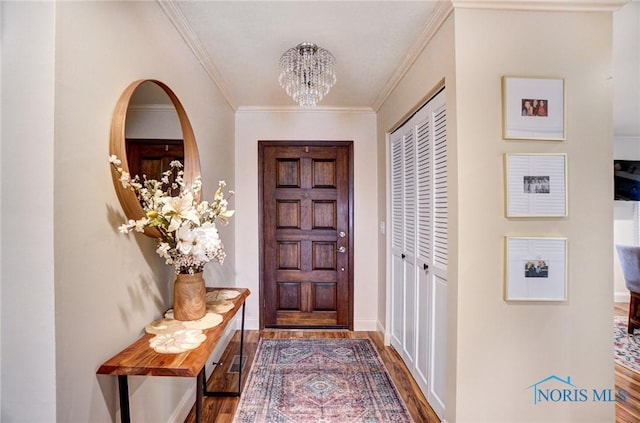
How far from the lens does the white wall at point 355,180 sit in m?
3.05

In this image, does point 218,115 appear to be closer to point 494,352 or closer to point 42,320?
point 42,320

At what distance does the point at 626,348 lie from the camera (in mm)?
2717

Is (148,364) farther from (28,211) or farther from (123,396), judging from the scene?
(28,211)

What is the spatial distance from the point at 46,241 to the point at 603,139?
2432 mm

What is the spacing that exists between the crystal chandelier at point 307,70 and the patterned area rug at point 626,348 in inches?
117

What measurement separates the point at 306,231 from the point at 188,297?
178 cm

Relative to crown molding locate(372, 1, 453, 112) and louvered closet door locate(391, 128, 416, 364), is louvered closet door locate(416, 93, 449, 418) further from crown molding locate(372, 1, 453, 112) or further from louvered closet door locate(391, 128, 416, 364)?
crown molding locate(372, 1, 453, 112)

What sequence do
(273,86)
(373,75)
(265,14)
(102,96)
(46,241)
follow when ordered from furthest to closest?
(273,86) < (373,75) < (265,14) < (102,96) < (46,241)

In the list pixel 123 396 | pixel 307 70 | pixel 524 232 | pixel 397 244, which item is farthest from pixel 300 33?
pixel 123 396

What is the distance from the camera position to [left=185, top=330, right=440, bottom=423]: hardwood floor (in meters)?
1.81

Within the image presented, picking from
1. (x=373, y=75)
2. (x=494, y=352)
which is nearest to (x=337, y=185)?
(x=373, y=75)

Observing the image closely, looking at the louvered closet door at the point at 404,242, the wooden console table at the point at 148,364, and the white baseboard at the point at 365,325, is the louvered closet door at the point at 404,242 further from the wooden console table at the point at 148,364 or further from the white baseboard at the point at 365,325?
the wooden console table at the point at 148,364

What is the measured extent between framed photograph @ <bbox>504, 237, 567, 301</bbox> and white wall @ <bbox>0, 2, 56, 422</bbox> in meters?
1.90

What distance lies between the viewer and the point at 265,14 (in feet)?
5.32
